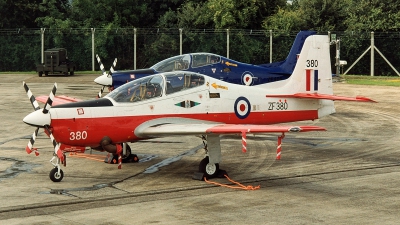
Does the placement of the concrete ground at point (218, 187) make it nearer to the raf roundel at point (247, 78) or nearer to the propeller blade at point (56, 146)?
the propeller blade at point (56, 146)

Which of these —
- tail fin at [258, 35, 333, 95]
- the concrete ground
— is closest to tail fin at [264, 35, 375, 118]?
tail fin at [258, 35, 333, 95]

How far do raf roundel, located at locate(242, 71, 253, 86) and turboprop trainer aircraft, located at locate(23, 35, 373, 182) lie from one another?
4833 mm

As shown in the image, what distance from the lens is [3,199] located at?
45.3ft

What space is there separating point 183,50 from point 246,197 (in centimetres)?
3447

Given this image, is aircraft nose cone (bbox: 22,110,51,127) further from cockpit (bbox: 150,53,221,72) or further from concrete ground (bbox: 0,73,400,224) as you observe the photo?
cockpit (bbox: 150,53,221,72)

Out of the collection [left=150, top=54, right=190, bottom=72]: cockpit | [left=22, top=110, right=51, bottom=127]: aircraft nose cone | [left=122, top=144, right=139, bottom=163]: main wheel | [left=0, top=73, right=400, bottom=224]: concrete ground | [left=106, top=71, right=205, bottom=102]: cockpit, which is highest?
[left=150, top=54, right=190, bottom=72]: cockpit

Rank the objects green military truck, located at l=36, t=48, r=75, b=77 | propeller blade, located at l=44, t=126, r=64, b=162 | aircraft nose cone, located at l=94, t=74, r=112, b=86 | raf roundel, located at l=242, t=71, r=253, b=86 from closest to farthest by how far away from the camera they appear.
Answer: propeller blade, located at l=44, t=126, r=64, b=162 → aircraft nose cone, located at l=94, t=74, r=112, b=86 → raf roundel, located at l=242, t=71, r=253, b=86 → green military truck, located at l=36, t=48, r=75, b=77

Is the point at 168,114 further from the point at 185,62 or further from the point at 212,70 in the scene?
the point at 212,70

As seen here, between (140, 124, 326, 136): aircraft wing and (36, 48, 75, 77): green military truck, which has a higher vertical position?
(36, 48, 75, 77): green military truck

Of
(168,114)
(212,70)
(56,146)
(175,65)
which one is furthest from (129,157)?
(212,70)

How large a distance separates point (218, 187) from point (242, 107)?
10.4 feet

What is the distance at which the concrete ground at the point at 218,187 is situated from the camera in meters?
12.7

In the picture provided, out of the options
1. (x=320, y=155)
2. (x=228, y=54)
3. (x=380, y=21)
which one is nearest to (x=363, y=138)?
(x=320, y=155)

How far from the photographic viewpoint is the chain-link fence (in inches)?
1880
